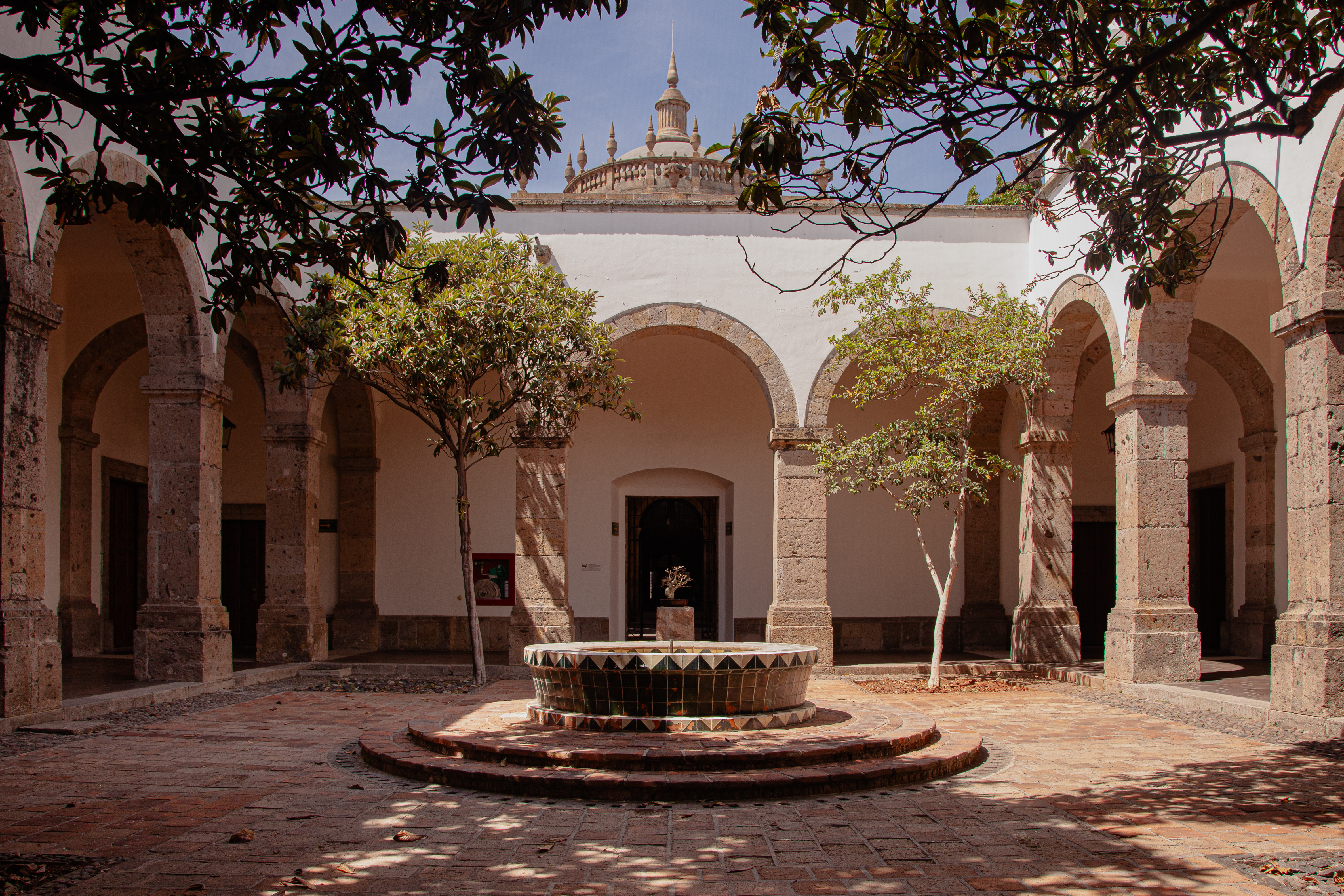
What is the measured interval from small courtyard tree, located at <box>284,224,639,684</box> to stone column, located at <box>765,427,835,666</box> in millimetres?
2007

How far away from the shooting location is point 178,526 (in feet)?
32.0

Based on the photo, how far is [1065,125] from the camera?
13.8 ft

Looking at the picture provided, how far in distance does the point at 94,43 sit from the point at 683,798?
153 inches

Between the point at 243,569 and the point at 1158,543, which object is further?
the point at 243,569

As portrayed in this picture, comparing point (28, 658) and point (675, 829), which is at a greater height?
point (28, 658)

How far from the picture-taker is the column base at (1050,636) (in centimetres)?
1168

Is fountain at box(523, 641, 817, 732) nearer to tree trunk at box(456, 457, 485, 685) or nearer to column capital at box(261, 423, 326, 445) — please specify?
tree trunk at box(456, 457, 485, 685)

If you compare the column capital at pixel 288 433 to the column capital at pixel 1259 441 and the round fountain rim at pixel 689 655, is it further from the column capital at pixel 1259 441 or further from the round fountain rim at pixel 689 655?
the column capital at pixel 1259 441

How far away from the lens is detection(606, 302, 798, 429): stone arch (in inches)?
467

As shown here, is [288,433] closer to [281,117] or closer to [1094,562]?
[281,117]

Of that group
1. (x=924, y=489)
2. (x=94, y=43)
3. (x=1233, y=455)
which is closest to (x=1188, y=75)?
(x=94, y=43)

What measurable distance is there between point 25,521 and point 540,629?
5.12 m

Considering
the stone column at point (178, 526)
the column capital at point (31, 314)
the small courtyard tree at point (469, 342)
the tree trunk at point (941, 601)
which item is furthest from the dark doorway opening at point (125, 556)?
the tree trunk at point (941, 601)

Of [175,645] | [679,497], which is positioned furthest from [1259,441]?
[175,645]
